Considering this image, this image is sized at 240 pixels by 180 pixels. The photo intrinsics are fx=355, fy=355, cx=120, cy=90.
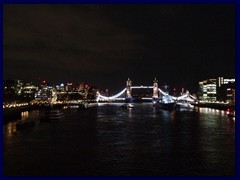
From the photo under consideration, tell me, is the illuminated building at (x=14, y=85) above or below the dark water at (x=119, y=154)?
above

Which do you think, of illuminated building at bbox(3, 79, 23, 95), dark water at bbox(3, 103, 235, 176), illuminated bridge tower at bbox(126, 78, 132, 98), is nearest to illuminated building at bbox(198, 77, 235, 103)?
illuminated bridge tower at bbox(126, 78, 132, 98)

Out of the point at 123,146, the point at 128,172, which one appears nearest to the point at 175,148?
the point at 123,146

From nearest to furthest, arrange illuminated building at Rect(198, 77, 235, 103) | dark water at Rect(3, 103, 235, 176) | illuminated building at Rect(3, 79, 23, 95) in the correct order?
1. dark water at Rect(3, 103, 235, 176)
2. illuminated building at Rect(198, 77, 235, 103)
3. illuminated building at Rect(3, 79, 23, 95)

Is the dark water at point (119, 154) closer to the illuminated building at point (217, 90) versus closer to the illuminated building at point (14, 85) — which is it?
the illuminated building at point (217, 90)

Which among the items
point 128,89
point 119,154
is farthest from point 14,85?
point 119,154

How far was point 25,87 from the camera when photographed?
107625 mm

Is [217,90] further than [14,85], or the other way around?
[14,85]

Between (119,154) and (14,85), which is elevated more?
(14,85)

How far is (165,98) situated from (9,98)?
1294 inches

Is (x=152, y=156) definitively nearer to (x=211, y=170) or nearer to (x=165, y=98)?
(x=211, y=170)

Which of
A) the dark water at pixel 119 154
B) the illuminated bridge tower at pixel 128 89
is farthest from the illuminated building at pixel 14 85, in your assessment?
the dark water at pixel 119 154

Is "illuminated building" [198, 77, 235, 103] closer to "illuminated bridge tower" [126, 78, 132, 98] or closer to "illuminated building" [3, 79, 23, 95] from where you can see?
"illuminated bridge tower" [126, 78, 132, 98]

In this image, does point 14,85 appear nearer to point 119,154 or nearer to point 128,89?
point 128,89

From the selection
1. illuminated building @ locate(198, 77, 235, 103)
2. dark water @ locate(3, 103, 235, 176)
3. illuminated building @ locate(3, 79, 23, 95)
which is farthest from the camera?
illuminated building @ locate(3, 79, 23, 95)
